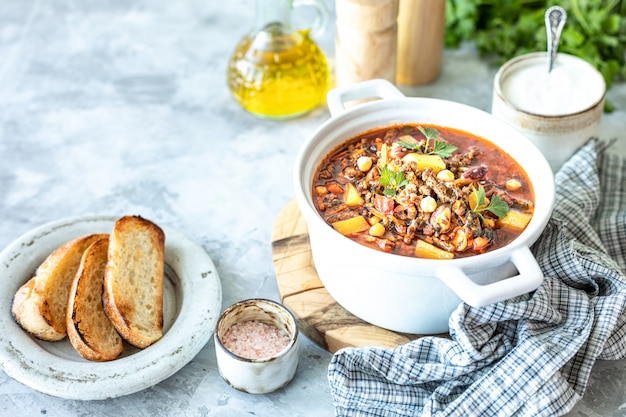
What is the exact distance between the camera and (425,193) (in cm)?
262

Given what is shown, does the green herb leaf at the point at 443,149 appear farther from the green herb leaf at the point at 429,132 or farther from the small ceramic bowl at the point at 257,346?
the small ceramic bowl at the point at 257,346

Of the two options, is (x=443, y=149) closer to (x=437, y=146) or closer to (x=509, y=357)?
(x=437, y=146)

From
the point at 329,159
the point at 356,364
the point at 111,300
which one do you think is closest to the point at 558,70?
the point at 329,159

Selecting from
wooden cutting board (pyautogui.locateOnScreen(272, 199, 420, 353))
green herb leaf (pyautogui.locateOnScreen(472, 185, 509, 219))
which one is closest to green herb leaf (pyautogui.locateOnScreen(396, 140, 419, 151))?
green herb leaf (pyautogui.locateOnScreen(472, 185, 509, 219))

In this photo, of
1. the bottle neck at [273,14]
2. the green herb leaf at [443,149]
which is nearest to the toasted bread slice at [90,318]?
the green herb leaf at [443,149]

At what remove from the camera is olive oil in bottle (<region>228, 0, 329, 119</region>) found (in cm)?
369

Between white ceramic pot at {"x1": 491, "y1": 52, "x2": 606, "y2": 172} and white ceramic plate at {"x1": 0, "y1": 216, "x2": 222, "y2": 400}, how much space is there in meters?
1.35

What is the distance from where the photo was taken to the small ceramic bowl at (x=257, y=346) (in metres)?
2.49

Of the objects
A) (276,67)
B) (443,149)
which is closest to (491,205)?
(443,149)

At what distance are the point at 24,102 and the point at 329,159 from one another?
183 cm

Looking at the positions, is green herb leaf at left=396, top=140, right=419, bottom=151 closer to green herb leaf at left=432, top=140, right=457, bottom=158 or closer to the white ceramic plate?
green herb leaf at left=432, top=140, right=457, bottom=158

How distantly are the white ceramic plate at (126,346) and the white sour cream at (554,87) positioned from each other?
56.6 inches

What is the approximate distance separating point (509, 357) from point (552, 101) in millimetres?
1264

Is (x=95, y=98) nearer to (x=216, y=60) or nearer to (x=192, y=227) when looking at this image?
(x=216, y=60)
